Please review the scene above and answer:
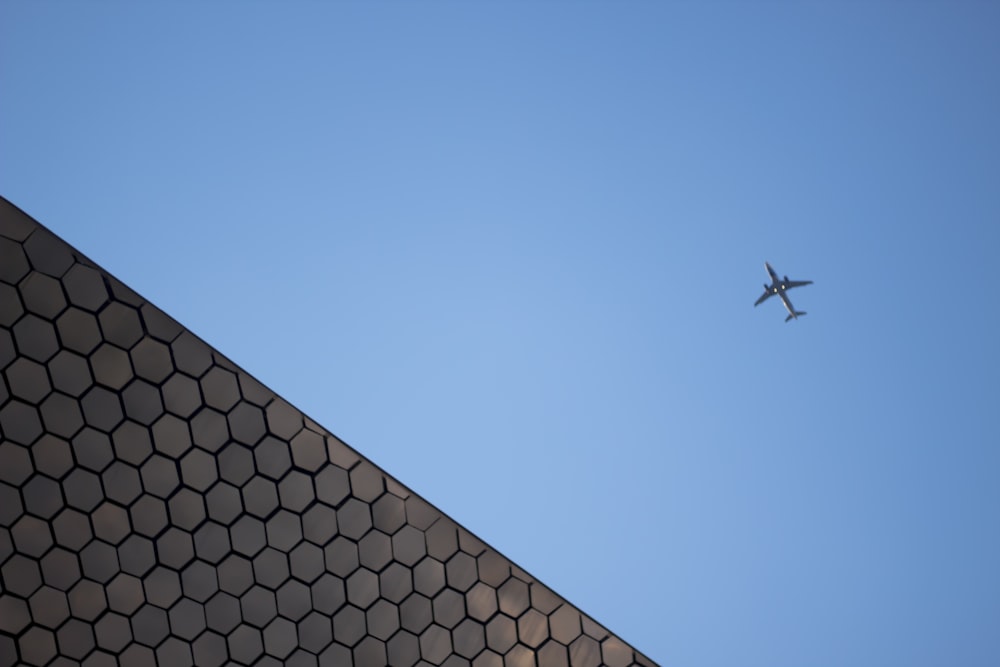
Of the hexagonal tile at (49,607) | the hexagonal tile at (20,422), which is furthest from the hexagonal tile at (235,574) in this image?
the hexagonal tile at (20,422)

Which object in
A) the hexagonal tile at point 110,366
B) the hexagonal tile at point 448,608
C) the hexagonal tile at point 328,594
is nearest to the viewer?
the hexagonal tile at point 110,366

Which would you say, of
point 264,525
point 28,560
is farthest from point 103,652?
point 264,525

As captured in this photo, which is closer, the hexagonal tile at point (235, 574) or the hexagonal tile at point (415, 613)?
the hexagonal tile at point (235, 574)

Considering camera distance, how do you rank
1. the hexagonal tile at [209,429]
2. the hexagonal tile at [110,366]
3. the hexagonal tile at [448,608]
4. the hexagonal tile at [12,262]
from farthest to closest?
the hexagonal tile at [448,608], the hexagonal tile at [209,429], the hexagonal tile at [110,366], the hexagonal tile at [12,262]

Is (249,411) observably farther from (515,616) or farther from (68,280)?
(515,616)

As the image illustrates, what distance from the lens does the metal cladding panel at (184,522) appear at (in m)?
Answer: 3.59

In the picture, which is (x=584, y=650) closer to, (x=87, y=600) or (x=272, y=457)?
(x=272, y=457)

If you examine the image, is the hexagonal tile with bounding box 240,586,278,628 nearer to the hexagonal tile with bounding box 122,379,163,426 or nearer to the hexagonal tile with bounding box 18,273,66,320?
the hexagonal tile with bounding box 122,379,163,426

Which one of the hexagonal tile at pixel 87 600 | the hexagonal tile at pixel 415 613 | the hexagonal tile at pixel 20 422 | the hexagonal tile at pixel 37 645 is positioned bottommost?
the hexagonal tile at pixel 37 645

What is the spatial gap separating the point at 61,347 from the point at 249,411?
802 mm

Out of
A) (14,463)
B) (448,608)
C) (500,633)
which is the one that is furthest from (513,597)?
(14,463)

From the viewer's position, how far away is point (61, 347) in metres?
3.58

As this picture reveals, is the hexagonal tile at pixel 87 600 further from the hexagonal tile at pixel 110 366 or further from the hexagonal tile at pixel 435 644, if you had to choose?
the hexagonal tile at pixel 435 644

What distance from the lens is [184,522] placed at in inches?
148
